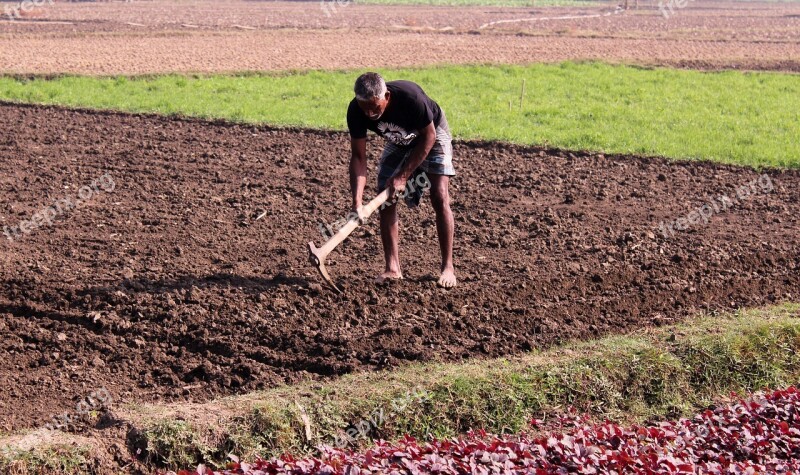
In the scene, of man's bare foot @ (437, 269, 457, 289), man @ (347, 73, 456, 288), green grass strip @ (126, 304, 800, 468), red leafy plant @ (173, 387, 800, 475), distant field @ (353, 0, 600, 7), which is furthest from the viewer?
distant field @ (353, 0, 600, 7)

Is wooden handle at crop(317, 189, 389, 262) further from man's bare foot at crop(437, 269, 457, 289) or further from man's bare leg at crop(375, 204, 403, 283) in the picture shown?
man's bare foot at crop(437, 269, 457, 289)

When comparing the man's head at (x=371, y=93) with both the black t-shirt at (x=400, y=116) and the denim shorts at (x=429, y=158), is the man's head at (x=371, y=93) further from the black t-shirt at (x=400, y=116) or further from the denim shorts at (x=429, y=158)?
the denim shorts at (x=429, y=158)

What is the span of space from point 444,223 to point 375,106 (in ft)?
4.22

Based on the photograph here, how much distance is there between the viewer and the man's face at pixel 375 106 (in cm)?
688

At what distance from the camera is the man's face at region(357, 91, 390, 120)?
6875 millimetres

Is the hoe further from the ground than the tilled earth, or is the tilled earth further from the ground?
the hoe

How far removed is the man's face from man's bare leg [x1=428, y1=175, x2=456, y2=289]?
32.4 inches

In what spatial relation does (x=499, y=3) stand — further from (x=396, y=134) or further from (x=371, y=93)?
(x=371, y=93)

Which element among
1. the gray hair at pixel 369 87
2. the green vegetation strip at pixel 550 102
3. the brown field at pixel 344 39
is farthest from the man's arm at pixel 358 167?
the brown field at pixel 344 39

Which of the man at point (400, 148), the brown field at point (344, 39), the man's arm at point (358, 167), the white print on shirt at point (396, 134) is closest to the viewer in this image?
the man at point (400, 148)

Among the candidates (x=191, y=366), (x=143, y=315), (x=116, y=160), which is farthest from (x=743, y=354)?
(x=116, y=160)

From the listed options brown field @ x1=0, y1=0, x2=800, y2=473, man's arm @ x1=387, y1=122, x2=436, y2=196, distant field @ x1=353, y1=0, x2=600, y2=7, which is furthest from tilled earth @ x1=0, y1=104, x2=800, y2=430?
distant field @ x1=353, y1=0, x2=600, y2=7

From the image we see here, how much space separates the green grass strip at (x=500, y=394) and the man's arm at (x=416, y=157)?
1.53m

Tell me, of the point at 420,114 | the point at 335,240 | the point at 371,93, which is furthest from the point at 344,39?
the point at 371,93
